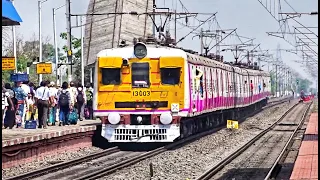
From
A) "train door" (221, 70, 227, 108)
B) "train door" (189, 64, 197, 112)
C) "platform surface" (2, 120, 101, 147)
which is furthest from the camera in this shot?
"train door" (221, 70, 227, 108)

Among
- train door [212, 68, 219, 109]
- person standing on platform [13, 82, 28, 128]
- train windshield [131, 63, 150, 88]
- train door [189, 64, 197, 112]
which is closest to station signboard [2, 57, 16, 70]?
person standing on platform [13, 82, 28, 128]

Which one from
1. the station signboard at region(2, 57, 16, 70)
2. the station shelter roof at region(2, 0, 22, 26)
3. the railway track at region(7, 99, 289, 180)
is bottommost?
the railway track at region(7, 99, 289, 180)

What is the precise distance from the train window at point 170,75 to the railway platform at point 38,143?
8.75 ft

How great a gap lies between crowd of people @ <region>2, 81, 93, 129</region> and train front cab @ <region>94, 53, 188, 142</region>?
1.82 metres

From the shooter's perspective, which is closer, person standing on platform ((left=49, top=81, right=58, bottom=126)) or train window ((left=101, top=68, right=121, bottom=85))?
train window ((left=101, top=68, right=121, bottom=85))

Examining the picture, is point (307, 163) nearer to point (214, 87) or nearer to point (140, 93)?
point (140, 93)

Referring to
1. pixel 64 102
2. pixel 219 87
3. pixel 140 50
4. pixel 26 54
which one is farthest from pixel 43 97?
pixel 26 54

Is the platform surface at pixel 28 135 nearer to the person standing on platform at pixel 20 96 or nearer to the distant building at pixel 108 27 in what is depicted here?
the person standing on platform at pixel 20 96

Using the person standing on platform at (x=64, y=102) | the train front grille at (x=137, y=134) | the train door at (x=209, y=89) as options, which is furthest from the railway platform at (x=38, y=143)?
the train door at (x=209, y=89)

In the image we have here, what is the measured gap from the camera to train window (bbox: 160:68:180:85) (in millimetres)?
18031

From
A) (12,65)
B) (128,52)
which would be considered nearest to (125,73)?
(128,52)

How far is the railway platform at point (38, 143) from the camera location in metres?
14.3

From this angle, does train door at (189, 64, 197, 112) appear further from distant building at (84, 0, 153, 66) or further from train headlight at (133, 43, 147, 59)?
distant building at (84, 0, 153, 66)

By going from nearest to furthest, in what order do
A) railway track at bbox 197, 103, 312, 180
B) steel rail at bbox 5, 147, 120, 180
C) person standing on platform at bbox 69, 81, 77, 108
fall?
steel rail at bbox 5, 147, 120, 180 < railway track at bbox 197, 103, 312, 180 < person standing on platform at bbox 69, 81, 77, 108
